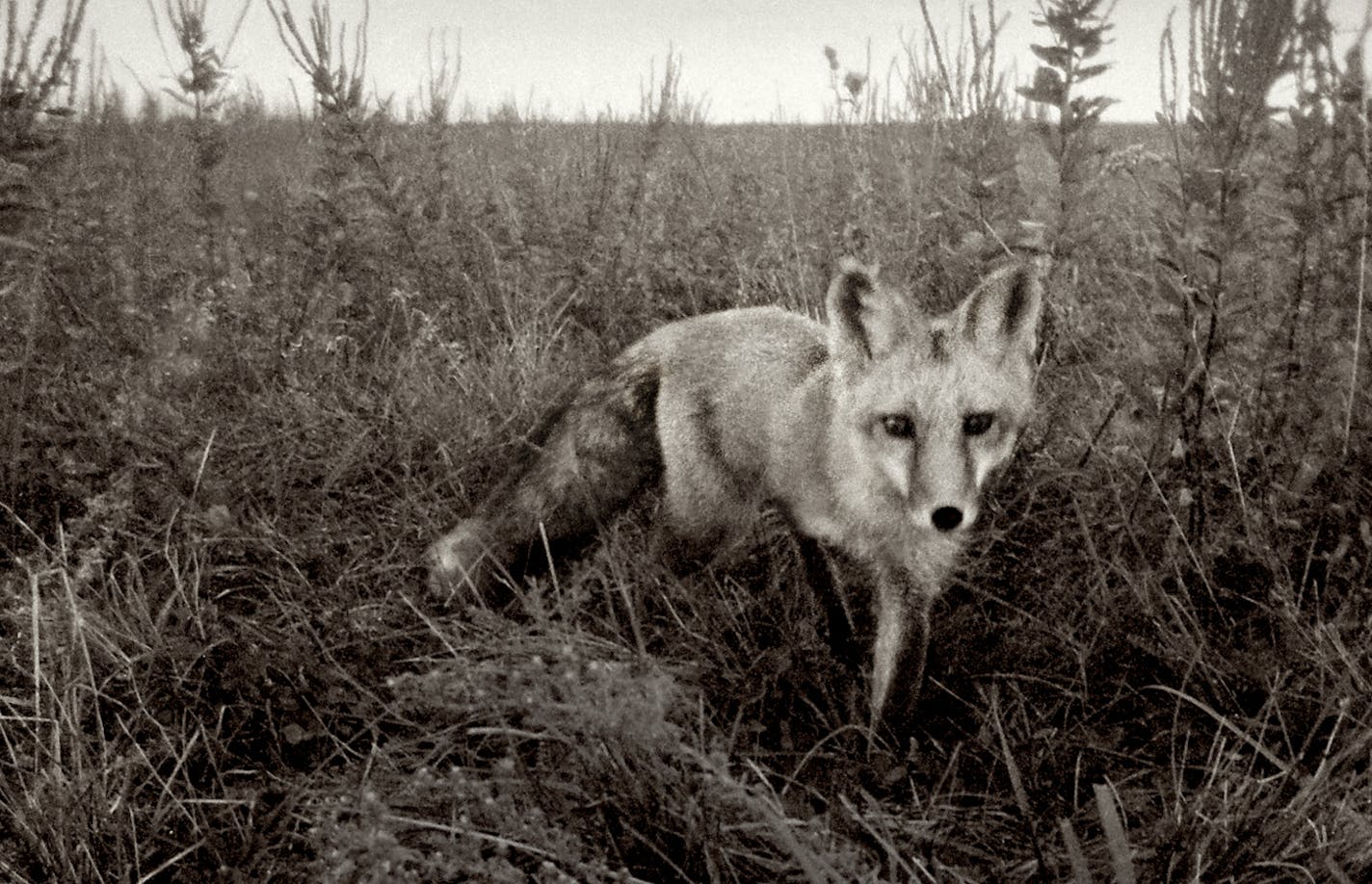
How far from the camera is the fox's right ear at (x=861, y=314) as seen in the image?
8.30 feet

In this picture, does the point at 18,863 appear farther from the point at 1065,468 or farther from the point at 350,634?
the point at 1065,468

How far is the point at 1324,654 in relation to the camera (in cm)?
217

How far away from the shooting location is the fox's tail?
127 inches

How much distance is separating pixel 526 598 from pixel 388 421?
1.69 meters

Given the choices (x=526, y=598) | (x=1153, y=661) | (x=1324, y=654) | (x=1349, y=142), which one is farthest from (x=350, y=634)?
(x=1349, y=142)

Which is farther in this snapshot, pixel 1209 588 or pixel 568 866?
pixel 1209 588

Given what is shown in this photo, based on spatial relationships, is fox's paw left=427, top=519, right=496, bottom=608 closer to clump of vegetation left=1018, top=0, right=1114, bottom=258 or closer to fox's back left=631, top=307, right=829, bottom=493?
fox's back left=631, top=307, right=829, bottom=493

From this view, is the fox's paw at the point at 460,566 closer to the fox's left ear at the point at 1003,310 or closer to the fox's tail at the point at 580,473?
the fox's tail at the point at 580,473

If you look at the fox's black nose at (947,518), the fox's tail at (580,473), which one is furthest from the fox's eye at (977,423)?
the fox's tail at (580,473)

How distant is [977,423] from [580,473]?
1436 millimetres

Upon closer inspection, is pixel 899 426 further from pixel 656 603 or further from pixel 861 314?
pixel 656 603

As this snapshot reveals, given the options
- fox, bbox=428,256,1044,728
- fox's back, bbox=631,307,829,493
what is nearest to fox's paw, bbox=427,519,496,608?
fox, bbox=428,256,1044,728

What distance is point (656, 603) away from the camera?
9.40ft

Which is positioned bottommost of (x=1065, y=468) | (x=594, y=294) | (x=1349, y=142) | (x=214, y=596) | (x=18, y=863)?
(x=18, y=863)
